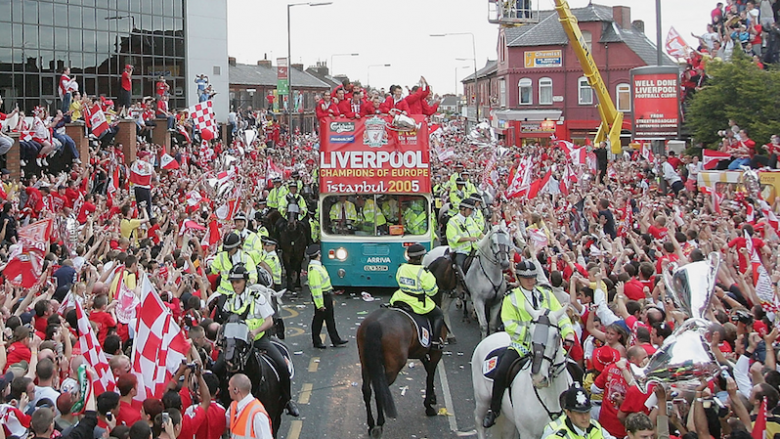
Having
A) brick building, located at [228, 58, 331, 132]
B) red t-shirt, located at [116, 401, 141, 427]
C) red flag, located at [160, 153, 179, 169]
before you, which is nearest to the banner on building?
red flag, located at [160, 153, 179, 169]

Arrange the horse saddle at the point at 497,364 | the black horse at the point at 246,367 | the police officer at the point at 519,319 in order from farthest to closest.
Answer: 1. the police officer at the point at 519,319
2. the horse saddle at the point at 497,364
3. the black horse at the point at 246,367

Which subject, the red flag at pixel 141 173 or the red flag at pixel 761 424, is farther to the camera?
the red flag at pixel 141 173

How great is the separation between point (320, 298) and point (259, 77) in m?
58.9

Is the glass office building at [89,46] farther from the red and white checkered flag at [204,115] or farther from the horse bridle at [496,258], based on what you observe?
the horse bridle at [496,258]

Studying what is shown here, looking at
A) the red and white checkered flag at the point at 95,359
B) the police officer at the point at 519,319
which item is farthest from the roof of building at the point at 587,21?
the red and white checkered flag at the point at 95,359

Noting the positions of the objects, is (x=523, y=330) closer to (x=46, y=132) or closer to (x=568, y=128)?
(x=46, y=132)

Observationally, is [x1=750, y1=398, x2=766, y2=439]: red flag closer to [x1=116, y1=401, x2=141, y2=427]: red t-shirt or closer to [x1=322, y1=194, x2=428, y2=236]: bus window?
[x1=116, y1=401, x2=141, y2=427]: red t-shirt

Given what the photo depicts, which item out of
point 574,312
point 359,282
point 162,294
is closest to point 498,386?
point 574,312

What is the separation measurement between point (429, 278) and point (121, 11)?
29.5 meters

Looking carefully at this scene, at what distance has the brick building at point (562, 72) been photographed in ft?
178

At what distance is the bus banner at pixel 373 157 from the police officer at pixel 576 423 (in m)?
10.8

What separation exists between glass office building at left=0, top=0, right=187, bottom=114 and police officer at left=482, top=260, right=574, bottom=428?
26.7 meters

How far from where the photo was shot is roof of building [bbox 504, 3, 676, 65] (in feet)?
179

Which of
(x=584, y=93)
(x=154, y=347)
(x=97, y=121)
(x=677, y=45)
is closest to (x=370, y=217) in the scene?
(x=97, y=121)
